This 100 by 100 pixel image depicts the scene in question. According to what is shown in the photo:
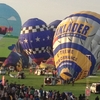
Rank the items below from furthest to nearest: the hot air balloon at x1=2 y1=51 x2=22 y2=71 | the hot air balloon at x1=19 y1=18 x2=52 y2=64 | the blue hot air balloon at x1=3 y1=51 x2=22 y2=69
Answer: the blue hot air balloon at x1=3 y1=51 x2=22 y2=69 < the hot air balloon at x1=2 y1=51 x2=22 y2=71 < the hot air balloon at x1=19 y1=18 x2=52 y2=64

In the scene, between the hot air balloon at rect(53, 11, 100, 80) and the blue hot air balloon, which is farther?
the blue hot air balloon

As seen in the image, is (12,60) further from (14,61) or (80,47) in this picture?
(80,47)

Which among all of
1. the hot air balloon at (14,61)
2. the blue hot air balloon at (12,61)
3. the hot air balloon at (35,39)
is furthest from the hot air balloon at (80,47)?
the blue hot air balloon at (12,61)

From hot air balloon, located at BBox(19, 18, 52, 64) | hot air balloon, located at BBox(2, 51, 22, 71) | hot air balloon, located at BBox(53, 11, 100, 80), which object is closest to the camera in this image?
hot air balloon, located at BBox(53, 11, 100, 80)

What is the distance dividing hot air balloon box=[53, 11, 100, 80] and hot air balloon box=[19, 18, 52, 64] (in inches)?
493

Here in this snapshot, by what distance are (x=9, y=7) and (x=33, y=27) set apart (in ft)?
26.2

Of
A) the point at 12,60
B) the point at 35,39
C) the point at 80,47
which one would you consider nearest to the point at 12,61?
the point at 12,60

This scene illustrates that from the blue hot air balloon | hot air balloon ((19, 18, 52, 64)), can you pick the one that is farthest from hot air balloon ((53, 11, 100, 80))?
the blue hot air balloon

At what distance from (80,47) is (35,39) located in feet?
44.5

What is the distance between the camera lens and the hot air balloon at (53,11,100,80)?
22.1 metres

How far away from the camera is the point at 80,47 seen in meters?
22.2

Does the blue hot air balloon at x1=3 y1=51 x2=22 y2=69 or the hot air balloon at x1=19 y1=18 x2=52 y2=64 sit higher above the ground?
the hot air balloon at x1=19 y1=18 x2=52 y2=64

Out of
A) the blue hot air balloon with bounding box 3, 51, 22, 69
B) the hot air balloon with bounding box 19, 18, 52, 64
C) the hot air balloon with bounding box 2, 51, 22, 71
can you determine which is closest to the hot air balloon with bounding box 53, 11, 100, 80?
the hot air balloon with bounding box 19, 18, 52, 64

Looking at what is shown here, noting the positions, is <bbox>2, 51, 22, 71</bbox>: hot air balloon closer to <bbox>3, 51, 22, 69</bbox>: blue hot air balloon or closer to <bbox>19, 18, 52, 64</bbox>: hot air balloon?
<bbox>3, 51, 22, 69</bbox>: blue hot air balloon
